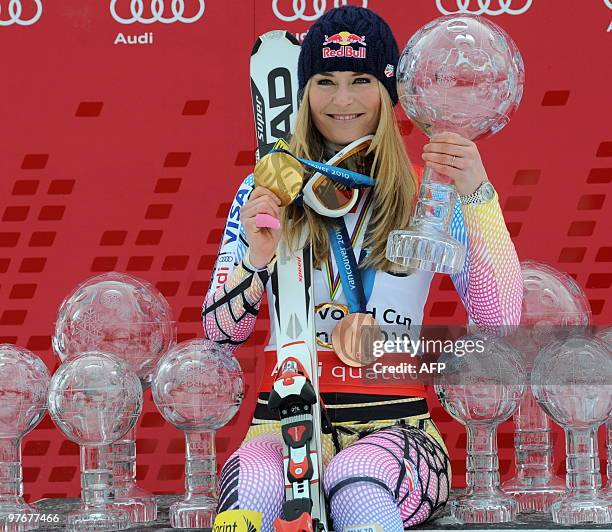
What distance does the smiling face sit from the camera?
2879 mm

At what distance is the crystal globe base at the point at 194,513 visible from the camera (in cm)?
286

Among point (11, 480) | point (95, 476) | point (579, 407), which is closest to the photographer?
point (579, 407)

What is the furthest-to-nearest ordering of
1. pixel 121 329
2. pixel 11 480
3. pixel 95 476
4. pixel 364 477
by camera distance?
1. pixel 121 329
2. pixel 11 480
3. pixel 95 476
4. pixel 364 477

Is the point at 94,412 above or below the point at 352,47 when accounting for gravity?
below

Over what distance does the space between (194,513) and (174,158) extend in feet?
4.31

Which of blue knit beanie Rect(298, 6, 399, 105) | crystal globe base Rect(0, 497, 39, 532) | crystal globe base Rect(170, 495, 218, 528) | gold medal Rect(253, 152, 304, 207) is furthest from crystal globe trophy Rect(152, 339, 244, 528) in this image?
blue knit beanie Rect(298, 6, 399, 105)

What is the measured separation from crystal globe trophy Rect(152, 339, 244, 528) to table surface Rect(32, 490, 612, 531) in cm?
6

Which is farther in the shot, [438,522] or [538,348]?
[538,348]

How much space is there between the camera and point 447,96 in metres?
2.51

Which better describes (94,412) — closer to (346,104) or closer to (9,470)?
(9,470)

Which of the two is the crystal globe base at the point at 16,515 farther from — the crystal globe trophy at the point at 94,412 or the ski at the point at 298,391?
the ski at the point at 298,391

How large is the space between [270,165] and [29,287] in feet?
4.96

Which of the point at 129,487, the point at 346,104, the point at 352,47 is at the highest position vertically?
the point at 352,47

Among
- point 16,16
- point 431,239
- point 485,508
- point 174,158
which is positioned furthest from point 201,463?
point 16,16
